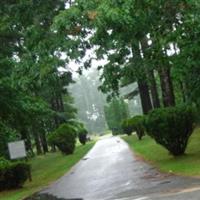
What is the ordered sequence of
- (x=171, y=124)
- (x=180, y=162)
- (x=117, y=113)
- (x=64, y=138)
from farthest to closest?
1. (x=117, y=113)
2. (x=64, y=138)
3. (x=171, y=124)
4. (x=180, y=162)

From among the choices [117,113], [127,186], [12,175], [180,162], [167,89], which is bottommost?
[127,186]

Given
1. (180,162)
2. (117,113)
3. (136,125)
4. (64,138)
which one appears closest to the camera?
(180,162)

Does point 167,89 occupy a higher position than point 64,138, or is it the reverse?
point 167,89

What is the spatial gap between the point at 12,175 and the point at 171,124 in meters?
7.09

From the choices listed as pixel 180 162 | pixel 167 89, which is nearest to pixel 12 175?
pixel 180 162

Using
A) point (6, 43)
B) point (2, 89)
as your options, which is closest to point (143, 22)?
point (2, 89)

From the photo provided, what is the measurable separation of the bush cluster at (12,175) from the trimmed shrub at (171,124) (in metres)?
5.64

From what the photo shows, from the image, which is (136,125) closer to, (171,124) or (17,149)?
(17,149)

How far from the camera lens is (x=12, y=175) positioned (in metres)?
22.7

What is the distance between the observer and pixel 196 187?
A: 529 inches

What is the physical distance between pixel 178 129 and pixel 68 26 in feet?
23.8

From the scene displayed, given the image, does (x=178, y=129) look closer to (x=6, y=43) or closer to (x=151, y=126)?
(x=151, y=126)

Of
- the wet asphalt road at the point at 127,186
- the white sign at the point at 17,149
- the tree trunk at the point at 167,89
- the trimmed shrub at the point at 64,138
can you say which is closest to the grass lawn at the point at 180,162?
the wet asphalt road at the point at 127,186

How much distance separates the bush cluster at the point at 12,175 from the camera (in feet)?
Answer: 74.0
